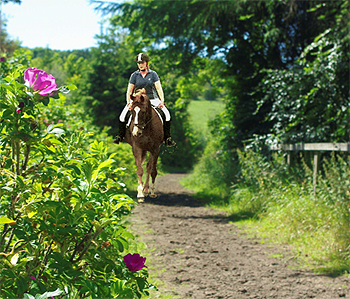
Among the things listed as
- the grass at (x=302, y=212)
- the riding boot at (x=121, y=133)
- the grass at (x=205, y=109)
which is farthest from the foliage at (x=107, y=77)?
the grass at (x=302, y=212)

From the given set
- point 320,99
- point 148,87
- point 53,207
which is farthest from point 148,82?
point 320,99

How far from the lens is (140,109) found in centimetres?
71

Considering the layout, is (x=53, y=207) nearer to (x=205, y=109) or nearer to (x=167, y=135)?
(x=167, y=135)

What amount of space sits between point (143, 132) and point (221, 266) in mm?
8595

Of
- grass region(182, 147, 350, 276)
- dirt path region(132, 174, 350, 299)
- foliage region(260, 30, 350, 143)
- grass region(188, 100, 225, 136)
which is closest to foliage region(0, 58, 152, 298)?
grass region(188, 100, 225, 136)

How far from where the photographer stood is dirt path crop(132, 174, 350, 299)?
7.18 metres

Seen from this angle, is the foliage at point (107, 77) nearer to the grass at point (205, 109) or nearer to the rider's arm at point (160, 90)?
the grass at point (205, 109)

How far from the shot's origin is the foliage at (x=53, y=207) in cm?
190

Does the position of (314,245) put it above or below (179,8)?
below

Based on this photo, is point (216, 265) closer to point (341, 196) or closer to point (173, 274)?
point (173, 274)

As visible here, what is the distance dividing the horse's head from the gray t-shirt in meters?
0.01

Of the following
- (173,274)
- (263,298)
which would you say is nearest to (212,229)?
(173,274)

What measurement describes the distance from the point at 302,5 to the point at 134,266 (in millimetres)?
10734

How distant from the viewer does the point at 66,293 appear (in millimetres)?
2209
